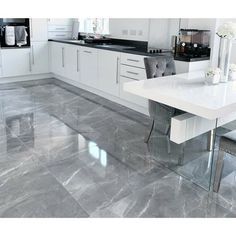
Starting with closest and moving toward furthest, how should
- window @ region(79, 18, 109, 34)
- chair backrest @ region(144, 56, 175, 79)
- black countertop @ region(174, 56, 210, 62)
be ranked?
chair backrest @ region(144, 56, 175, 79)
black countertop @ region(174, 56, 210, 62)
window @ region(79, 18, 109, 34)

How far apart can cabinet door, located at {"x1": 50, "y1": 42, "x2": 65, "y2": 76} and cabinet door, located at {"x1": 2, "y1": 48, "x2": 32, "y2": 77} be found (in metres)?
0.46

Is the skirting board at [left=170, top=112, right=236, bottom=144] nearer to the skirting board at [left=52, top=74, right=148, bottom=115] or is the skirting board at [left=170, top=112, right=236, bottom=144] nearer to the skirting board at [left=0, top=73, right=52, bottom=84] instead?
the skirting board at [left=52, top=74, right=148, bottom=115]

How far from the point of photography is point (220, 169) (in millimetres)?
2398

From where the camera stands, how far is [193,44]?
350 cm

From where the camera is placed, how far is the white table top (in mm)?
1971

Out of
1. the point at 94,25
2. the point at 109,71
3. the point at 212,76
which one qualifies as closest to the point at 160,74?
the point at 212,76

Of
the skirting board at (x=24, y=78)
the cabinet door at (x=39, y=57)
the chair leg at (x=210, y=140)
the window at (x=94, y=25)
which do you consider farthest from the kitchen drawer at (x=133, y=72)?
the skirting board at (x=24, y=78)

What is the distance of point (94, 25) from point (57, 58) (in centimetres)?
98

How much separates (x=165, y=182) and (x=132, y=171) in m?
0.32

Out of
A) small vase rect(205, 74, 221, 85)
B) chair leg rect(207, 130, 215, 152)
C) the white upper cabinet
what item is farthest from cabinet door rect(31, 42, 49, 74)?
small vase rect(205, 74, 221, 85)

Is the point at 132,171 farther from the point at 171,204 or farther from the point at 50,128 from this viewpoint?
the point at 50,128

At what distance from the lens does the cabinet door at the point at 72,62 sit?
209 inches

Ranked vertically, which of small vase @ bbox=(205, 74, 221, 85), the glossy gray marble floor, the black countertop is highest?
the black countertop

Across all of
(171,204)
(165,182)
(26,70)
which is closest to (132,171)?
(165,182)
